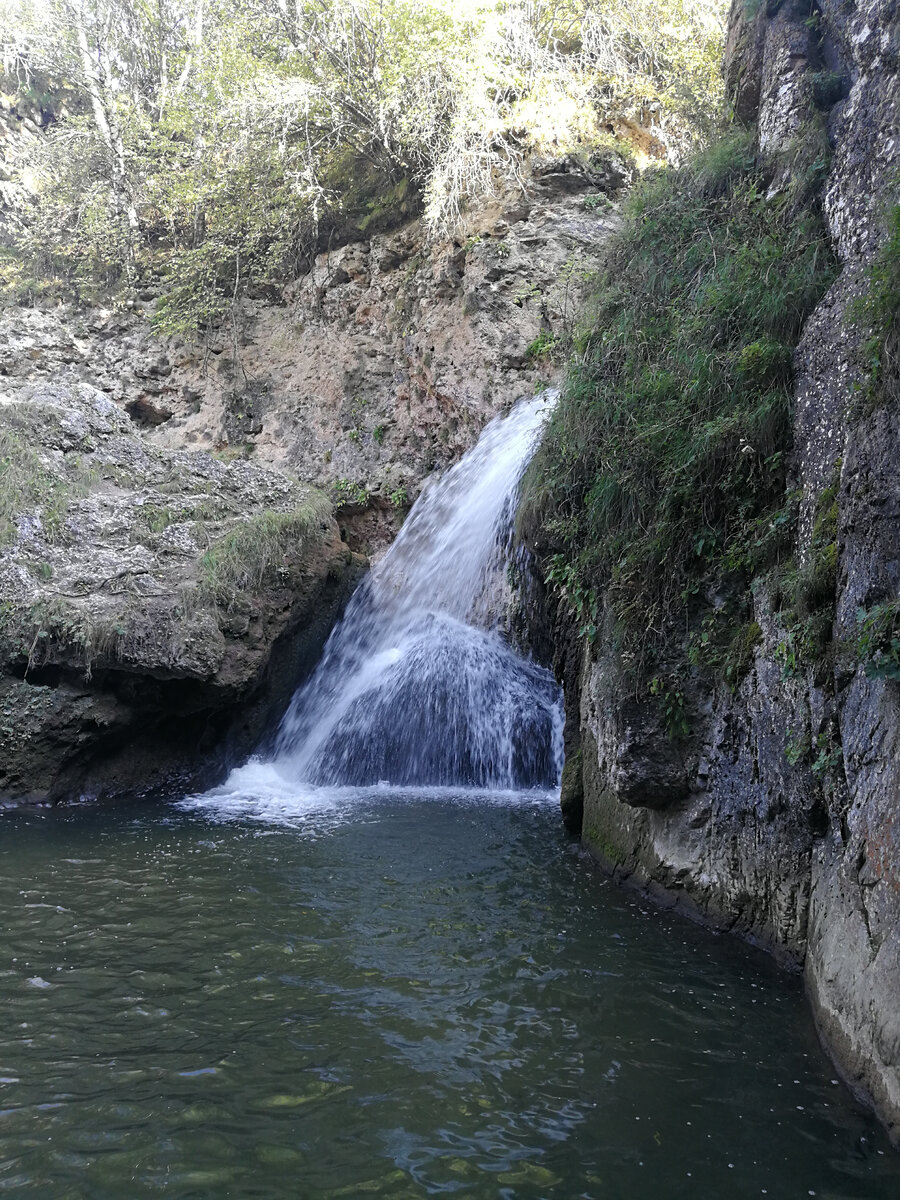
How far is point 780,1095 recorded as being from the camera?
3684 millimetres

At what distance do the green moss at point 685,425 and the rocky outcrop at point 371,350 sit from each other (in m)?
3.05

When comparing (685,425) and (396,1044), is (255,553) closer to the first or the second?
(685,425)

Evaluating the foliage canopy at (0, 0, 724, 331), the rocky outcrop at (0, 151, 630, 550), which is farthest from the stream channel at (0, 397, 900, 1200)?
the foliage canopy at (0, 0, 724, 331)

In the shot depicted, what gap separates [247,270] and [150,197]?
3.36m

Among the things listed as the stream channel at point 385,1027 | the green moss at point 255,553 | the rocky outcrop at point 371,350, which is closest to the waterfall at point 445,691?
the green moss at point 255,553

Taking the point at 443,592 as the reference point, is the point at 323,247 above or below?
above

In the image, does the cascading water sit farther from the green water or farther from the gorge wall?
the green water

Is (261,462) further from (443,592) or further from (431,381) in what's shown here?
(443,592)

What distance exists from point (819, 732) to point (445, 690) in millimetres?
6010

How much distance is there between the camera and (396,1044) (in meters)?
4.02

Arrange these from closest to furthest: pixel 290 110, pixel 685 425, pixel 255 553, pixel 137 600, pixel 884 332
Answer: pixel 884 332, pixel 685 425, pixel 137 600, pixel 255 553, pixel 290 110

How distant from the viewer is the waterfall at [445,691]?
33.6ft

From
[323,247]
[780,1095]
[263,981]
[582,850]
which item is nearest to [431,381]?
[323,247]

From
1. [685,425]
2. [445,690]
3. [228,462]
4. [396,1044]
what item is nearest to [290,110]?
[228,462]
